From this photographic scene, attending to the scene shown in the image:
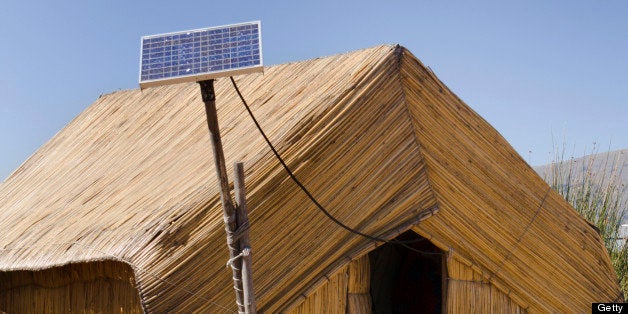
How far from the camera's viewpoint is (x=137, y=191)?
592 cm

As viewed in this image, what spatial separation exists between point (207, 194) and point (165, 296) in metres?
0.56

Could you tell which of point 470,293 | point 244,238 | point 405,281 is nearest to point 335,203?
point 244,238

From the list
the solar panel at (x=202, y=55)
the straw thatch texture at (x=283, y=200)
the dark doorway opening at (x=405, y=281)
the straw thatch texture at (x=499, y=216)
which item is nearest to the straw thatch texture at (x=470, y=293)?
the straw thatch texture at (x=499, y=216)

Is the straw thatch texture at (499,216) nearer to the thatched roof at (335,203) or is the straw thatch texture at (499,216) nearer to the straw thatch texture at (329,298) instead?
the thatched roof at (335,203)

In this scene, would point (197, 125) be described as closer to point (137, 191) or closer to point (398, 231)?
point (137, 191)

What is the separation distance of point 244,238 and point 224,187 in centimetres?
27

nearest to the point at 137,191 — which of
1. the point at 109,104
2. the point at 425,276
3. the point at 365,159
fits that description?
the point at 365,159

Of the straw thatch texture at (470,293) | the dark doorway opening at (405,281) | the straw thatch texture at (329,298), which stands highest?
the dark doorway opening at (405,281)

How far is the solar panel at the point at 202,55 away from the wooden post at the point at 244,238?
0.48 m

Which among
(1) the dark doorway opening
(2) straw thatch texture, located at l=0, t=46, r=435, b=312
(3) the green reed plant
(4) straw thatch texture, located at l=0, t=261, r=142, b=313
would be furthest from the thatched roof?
(3) the green reed plant

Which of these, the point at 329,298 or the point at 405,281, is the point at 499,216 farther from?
the point at 405,281

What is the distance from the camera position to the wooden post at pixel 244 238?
4477 mm

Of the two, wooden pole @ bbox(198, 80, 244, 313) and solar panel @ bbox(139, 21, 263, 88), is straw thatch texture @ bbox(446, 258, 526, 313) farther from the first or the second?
solar panel @ bbox(139, 21, 263, 88)

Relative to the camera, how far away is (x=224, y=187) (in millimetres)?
4465
